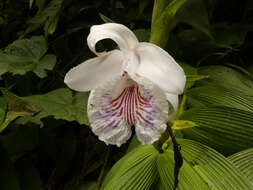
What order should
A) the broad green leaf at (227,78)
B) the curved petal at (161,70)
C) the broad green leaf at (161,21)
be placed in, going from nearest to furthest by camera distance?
1. the curved petal at (161,70)
2. the broad green leaf at (161,21)
3. the broad green leaf at (227,78)

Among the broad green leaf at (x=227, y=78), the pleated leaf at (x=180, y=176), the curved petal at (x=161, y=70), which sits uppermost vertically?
the curved petal at (x=161, y=70)

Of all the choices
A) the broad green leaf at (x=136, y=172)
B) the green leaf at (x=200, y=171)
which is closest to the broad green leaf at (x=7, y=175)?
the broad green leaf at (x=136, y=172)

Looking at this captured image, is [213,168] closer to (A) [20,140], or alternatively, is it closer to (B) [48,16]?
(A) [20,140]

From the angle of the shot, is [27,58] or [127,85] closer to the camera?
[127,85]

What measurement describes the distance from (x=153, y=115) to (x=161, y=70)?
0.25 feet

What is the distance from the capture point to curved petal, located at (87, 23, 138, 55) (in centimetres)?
70

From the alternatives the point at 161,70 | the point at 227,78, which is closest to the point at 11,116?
the point at 161,70

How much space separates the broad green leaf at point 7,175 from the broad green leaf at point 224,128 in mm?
519

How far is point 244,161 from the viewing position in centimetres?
79

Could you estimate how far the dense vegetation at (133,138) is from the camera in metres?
0.80

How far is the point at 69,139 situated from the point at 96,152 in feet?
0.38

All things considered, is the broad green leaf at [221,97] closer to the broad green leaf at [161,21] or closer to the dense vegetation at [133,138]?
the dense vegetation at [133,138]

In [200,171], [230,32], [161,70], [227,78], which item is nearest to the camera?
[161,70]

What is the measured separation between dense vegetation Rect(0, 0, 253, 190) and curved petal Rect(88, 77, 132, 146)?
0.14m
